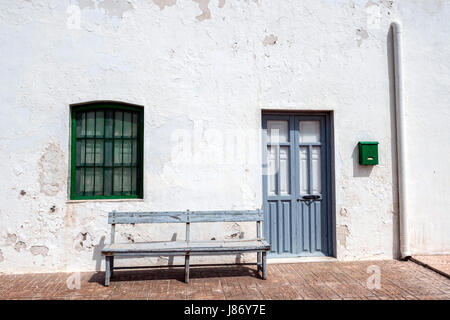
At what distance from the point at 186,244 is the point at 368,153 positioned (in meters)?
3.20

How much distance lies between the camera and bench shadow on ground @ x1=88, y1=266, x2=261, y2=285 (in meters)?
4.89

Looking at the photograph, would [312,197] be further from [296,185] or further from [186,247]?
[186,247]

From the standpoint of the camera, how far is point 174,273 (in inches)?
201

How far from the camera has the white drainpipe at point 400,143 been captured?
226 inches

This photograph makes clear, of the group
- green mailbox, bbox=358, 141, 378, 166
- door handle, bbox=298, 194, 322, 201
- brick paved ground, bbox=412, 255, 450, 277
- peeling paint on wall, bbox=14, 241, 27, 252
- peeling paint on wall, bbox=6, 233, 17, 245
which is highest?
green mailbox, bbox=358, 141, 378, 166

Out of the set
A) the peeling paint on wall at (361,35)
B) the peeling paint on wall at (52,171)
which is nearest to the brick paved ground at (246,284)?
the peeling paint on wall at (52,171)

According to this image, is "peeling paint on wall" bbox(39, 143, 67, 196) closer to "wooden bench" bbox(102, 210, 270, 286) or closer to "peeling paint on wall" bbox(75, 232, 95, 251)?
"peeling paint on wall" bbox(75, 232, 95, 251)

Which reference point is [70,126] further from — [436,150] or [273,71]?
[436,150]

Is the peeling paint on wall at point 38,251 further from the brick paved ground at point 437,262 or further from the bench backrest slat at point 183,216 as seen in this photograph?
the brick paved ground at point 437,262

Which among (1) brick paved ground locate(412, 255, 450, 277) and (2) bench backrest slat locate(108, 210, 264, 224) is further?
(1) brick paved ground locate(412, 255, 450, 277)

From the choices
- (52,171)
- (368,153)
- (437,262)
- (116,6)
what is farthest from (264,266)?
(116,6)

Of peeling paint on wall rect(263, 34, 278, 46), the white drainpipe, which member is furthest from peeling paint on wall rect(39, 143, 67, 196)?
the white drainpipe

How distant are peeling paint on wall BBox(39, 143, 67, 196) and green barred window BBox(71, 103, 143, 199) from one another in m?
0.18
